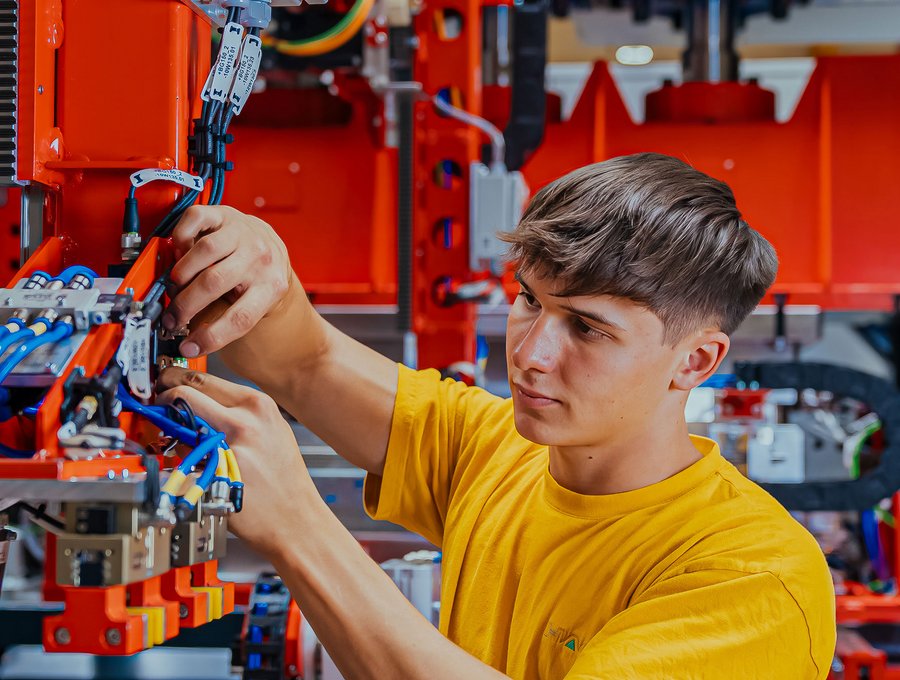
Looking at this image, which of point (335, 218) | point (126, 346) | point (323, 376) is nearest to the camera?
point (126, 346)

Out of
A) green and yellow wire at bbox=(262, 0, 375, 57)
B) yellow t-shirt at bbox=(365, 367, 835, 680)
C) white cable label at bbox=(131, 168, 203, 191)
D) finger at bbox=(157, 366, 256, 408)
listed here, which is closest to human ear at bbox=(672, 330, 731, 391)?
yellow t-shirt at bbox=(365, 367, 835, 680)

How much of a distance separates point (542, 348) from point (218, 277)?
1.54 feet

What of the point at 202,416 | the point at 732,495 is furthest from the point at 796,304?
the point at 202,416

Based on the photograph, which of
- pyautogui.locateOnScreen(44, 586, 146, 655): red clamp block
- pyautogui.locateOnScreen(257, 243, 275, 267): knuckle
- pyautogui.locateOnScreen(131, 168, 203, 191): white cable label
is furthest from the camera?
pyautogui.locateOnScreen(257, 243, 275, 267): knuckle

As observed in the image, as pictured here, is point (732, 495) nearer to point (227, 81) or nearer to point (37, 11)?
point (227, 81)

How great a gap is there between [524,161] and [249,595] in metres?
1.62

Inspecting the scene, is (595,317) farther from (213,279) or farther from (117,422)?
(117,422)

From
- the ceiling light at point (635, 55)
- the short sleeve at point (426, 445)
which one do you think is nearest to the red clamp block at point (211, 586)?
the short sleeve at point (426, 445)

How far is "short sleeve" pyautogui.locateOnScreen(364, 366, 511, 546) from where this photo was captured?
182 cm

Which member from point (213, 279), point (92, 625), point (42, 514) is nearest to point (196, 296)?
point (213, 279)

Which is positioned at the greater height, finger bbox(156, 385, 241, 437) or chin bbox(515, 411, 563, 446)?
finger bbox(156, 385, 241, 437)

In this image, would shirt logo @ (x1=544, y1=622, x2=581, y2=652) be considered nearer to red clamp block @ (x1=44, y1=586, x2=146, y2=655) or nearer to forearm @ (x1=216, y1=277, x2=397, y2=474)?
forearm @ (x1=216, y1=277, x2=397, y2=474)

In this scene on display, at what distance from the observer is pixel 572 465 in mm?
1593

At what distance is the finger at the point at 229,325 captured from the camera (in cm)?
132
